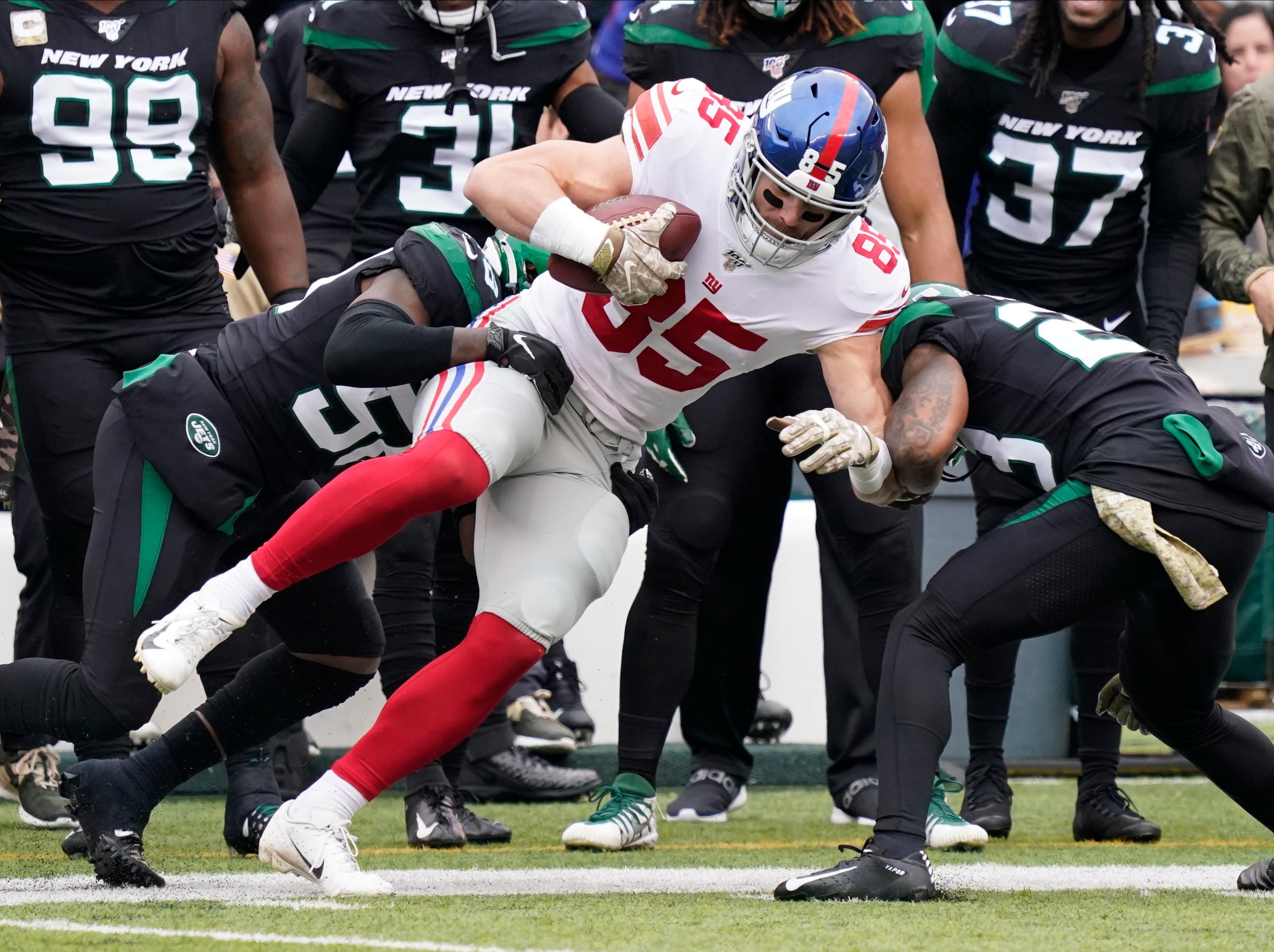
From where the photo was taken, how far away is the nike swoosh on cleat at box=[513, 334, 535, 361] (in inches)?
131

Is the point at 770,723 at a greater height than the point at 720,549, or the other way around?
the point at 720,549

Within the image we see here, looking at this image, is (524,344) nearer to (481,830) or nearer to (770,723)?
(481,830)

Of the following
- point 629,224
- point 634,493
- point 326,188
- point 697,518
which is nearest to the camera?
point 629,224

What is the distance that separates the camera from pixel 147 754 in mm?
3508

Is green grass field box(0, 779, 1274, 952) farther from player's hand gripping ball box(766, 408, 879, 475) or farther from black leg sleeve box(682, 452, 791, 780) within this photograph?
player's hand gripping ball box(766, 408, 879, 475)

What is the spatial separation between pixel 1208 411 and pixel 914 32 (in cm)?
152

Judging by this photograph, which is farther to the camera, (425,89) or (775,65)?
(425,89)

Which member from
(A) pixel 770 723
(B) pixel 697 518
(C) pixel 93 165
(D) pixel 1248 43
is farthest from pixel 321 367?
(D) pixel 1248 43

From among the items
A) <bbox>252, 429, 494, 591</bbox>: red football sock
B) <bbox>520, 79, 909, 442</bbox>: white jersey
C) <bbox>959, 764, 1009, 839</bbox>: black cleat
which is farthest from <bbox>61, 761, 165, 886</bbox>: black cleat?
<bbox>959, 764, 1009, 839</bbox>: black cleat

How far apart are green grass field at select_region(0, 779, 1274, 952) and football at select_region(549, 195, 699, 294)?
1.13m

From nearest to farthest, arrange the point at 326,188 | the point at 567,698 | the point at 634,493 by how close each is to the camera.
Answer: the point at 634,493
the point at 326,188
the point at 567,698

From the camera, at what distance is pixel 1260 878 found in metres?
3.44

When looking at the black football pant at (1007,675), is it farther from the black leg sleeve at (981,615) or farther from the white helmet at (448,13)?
the white helmet at (448,13)

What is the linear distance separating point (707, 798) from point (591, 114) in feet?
6.10
